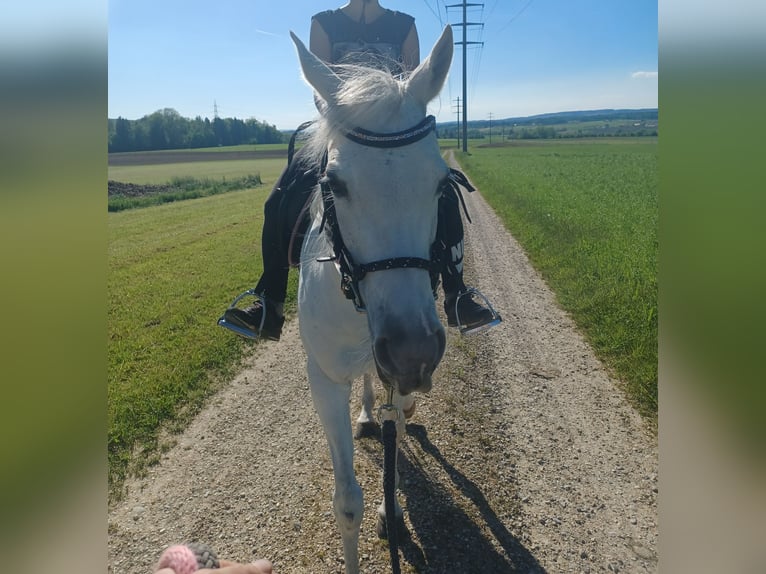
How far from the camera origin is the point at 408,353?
180cm

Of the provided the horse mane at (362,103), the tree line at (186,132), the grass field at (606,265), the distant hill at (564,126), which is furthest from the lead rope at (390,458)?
the distant hill at (564,126)

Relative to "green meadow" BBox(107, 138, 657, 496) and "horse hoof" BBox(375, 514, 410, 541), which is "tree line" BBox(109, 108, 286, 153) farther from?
"horse hoof" BBox(375, 514, 410, 541)

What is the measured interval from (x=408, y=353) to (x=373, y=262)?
41cm

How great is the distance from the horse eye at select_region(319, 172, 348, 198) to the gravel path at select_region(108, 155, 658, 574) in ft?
8.18

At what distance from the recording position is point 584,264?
919cm

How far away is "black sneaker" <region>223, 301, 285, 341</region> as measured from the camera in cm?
376

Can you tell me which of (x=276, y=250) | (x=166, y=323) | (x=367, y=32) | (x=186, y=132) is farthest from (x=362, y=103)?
(x=186, y=132)

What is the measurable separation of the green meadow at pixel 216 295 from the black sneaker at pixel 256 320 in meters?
1.46

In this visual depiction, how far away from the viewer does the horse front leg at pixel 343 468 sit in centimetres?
278

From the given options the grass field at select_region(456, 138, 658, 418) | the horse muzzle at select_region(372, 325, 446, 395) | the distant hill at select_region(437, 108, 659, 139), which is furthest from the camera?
the distant hill at select_region(437, 108, 659, 139)

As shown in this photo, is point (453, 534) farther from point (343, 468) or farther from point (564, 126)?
point (564, 126)

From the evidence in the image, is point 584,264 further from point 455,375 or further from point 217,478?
point 217,478

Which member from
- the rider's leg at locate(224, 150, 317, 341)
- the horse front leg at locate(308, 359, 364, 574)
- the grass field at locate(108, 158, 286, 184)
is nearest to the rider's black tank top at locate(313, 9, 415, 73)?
the rider's leg at locate(224, 150, 317, 341)
